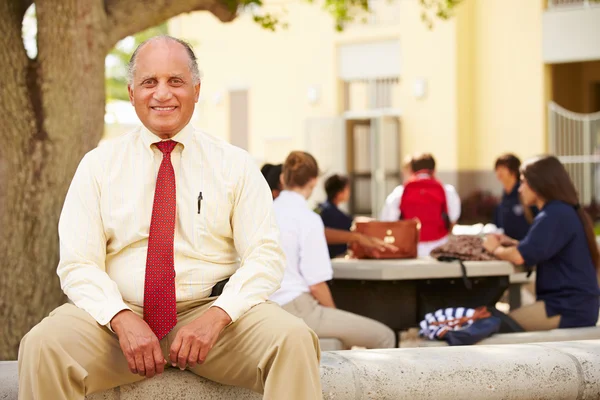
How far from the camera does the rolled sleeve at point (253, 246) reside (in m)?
3.77

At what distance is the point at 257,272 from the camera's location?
3828 mm

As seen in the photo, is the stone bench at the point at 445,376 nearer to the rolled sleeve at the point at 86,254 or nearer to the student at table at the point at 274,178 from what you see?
the rolled sleeve at the point at 86,254

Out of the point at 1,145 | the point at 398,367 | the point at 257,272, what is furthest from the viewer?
the point at 1,145

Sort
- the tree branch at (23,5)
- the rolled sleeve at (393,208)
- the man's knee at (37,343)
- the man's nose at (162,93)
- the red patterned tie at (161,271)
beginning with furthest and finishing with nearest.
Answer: the rolled sleeve at (393,208) < the tree branch at (23,5) < the man's nose at (162,93) < the red patterned tie at (161,271) < the man's knee at (37,343)

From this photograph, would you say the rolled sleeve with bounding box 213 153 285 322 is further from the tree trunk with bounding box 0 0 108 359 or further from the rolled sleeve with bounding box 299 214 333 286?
the tree trunk with bounding box 0 0 108 359

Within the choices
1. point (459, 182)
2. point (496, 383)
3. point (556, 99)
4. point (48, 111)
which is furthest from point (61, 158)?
point (556, 99)

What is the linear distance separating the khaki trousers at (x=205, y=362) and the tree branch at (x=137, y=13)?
3535 mm

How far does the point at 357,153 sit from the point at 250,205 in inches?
753

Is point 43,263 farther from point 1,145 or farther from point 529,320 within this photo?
point 529,320

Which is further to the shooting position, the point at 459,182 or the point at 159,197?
the point at 459,182

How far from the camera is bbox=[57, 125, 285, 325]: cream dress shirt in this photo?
3.87 meters

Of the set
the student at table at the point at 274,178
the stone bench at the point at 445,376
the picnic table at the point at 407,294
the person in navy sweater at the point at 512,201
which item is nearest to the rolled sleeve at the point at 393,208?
the person in navy sweater at the point at 512,201

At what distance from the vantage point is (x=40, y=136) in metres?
6.48

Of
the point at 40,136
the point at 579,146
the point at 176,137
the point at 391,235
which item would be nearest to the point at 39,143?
the point at 40,136
